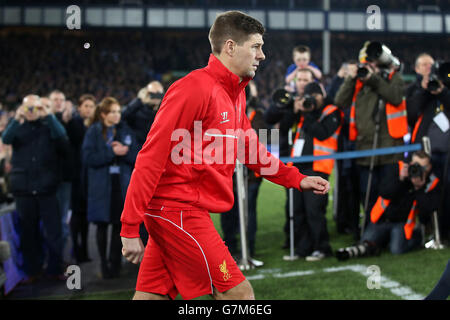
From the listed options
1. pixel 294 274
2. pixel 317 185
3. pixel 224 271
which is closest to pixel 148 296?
pixel 224 271

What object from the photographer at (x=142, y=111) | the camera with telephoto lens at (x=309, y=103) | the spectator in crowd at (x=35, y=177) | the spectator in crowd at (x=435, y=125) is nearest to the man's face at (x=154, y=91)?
the photographer at (x=142, y=111)

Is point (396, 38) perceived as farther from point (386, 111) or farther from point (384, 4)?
point (386, 111)

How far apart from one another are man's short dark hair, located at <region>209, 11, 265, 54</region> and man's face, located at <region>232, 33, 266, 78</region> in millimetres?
22

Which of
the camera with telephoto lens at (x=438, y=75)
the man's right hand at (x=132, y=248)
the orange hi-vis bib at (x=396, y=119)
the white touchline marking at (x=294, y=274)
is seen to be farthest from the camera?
the orange hi-vis bib at (x=396, y=119)

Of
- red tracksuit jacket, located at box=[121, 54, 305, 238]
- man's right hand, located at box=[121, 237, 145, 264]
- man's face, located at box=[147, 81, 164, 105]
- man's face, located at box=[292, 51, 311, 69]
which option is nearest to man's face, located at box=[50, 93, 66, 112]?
man's face, located at box=[147, 81, 164, 105]

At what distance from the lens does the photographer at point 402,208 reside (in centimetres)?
599

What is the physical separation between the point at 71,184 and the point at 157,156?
455 cm

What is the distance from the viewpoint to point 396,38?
139 feet

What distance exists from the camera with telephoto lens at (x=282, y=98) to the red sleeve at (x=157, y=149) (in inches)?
145

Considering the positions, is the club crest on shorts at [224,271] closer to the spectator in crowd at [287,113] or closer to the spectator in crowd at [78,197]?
the spectator in crowd at [287,113]

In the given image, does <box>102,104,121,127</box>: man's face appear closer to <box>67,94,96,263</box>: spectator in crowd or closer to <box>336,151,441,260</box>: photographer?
<box>67,94,96,263</box>: spectator in crowd

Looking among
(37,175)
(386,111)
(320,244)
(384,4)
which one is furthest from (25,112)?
(384,4)

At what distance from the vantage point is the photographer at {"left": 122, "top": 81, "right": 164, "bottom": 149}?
6047mm

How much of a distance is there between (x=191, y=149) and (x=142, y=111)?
3.62 m
